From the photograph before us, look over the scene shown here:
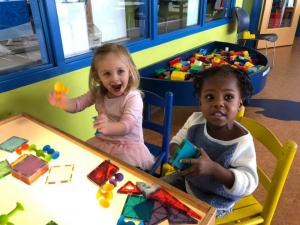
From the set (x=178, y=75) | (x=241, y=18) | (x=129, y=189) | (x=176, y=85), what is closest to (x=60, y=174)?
(x=129, y=189)

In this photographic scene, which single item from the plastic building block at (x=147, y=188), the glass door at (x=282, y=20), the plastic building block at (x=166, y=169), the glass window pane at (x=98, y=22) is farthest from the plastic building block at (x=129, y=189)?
the glass door at (x=282, y=20)

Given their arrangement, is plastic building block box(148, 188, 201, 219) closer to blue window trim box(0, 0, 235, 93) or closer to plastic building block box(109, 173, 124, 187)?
plastic building block box(109, 173, 124, 187)

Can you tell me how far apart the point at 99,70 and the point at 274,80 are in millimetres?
2728

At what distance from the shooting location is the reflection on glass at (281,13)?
4516mm

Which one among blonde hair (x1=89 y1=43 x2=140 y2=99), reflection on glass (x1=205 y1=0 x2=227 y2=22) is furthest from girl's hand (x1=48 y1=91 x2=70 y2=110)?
reflection on glass (x1=205 y1=0 x2=227 y2=22)

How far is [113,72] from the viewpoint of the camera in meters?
1.14

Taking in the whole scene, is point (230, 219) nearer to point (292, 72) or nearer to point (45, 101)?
point (45, 101)

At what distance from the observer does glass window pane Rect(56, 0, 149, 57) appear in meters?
1.59

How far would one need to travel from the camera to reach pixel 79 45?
5.55ft

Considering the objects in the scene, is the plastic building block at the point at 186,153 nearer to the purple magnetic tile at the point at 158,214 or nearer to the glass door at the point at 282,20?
the purple magnetic tile at the point at 158,214

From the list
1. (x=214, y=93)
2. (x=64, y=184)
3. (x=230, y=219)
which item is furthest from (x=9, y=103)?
(x=230, y=219)

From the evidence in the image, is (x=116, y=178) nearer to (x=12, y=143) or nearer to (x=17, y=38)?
(x=12, y=143)

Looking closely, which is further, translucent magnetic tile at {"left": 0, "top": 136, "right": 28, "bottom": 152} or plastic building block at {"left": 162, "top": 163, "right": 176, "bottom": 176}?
plastic building block at {"left": 162, "top": 163, "right": 176, "bottom": 176}

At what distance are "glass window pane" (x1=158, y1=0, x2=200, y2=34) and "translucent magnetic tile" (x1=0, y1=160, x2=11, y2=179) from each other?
73.3 inches
